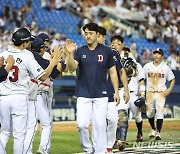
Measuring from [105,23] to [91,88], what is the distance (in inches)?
857

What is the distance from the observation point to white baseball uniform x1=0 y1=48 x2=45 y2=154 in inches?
331

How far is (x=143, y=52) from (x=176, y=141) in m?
14.8

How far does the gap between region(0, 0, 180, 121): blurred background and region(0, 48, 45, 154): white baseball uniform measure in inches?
543

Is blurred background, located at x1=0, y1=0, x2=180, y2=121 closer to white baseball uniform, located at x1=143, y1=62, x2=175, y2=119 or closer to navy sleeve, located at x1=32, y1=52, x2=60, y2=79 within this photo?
white baseball uniform, located at x1=143, y1=62, x2=175, y2=119

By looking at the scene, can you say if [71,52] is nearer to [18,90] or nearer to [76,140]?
[18,90]

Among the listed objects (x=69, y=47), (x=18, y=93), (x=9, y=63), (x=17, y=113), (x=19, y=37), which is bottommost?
(x=17, y=113)

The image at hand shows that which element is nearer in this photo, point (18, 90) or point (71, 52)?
point (18, 90)


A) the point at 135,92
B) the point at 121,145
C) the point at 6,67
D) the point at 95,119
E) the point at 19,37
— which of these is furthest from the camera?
the point at 135,92

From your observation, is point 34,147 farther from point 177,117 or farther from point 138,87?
point 177,117

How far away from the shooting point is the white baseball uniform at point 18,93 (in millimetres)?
8398

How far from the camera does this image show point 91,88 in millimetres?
9570

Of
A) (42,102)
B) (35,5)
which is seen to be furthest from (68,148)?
(35,5)

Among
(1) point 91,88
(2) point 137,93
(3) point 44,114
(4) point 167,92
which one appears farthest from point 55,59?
(4) point 167,92

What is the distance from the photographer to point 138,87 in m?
14.5
